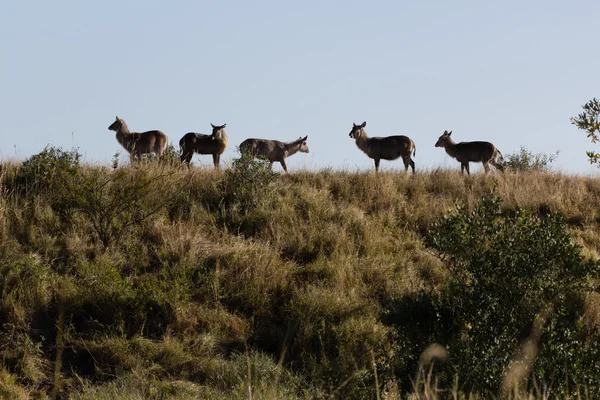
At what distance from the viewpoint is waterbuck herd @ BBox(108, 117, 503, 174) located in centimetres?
2512

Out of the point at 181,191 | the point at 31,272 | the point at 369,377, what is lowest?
the point at 369,377

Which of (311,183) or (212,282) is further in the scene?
(311,183)

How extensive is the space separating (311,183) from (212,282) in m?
5.76

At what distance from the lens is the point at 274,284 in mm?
16672

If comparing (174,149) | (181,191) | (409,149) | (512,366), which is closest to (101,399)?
(512,366)

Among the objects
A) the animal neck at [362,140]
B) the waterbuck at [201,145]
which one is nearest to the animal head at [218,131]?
the waterbuck at [201,145]

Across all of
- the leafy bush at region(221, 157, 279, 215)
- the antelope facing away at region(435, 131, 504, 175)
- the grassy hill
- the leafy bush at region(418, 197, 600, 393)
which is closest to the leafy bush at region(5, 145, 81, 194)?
the grassy hill

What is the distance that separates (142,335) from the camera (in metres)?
15.1

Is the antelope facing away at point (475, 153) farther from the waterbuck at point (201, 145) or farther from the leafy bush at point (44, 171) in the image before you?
the leafy bush at point (44, 171)

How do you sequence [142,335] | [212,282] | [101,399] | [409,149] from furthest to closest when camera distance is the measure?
[409,149] → [212,282] → [142,335] → [101,399]

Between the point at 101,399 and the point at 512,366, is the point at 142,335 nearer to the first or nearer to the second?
the point at 101,399

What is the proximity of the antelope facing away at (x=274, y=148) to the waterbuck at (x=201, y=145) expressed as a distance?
0.68 metres

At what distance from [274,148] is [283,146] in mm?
529

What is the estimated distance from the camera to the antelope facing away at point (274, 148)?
25578 mm
